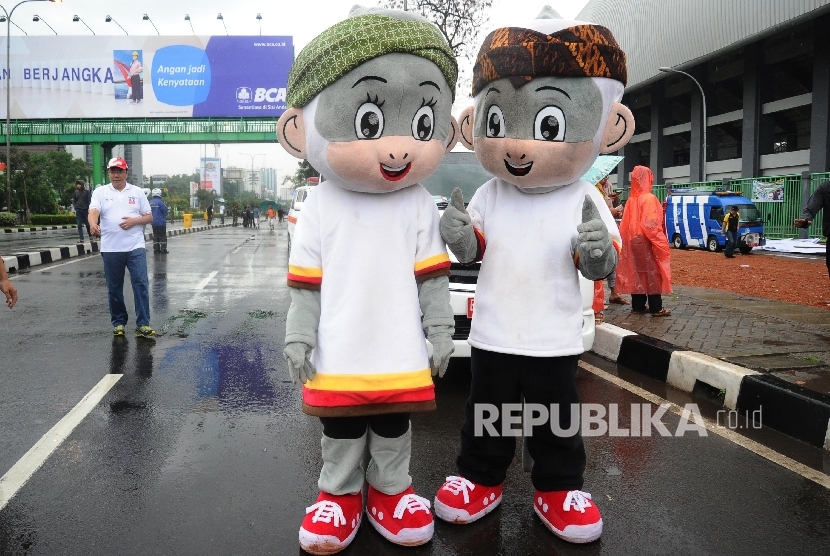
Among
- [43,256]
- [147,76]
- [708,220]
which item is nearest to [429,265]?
[43,256]

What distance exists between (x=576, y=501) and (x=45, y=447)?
9.52 feet

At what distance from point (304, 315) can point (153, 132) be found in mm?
32948

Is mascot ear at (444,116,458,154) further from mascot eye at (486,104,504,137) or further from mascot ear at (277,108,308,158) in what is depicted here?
mascot ear at (277,108,308,158)

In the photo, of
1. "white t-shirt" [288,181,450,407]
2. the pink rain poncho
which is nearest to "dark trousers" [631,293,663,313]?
the pink rain poncho

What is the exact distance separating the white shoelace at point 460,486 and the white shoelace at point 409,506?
0.61 ft

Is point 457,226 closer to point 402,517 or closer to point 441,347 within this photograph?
point 441,347

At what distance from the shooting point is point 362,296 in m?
2.83

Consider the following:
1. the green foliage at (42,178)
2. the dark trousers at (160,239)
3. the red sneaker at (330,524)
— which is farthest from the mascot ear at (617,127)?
the green foliage at (42,178)

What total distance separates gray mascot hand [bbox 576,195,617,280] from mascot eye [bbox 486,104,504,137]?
1.50ft

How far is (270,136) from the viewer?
32.5 meters

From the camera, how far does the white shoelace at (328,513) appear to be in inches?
111

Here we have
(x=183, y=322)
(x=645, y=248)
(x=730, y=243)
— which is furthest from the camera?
(x=730, y=243)

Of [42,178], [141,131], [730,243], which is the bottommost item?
[730,243]

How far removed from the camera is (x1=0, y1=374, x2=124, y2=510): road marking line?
339 centimetres
